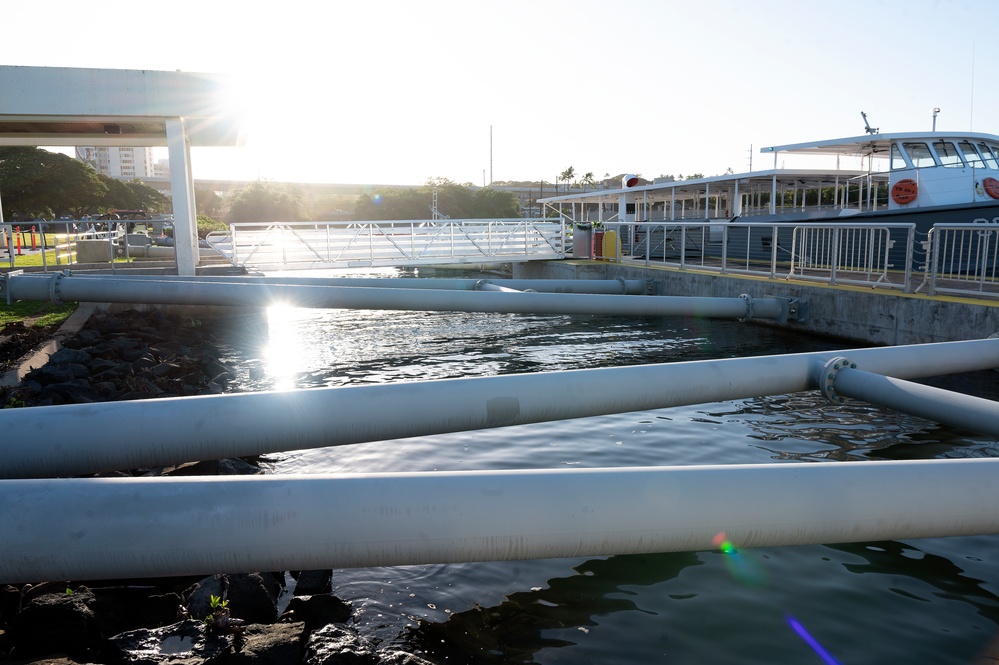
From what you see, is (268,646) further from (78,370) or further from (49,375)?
(78,370)

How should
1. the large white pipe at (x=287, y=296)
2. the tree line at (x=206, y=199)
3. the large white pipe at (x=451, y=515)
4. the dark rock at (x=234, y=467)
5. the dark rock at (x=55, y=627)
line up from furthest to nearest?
the tree line at (x=206, y=199) → the large white pipe at (x=287, y=296) → the dark rock at (x=234, y=467) → the dark rock at (x=55, y=627) → the large white pipe at (x=451, y=515)

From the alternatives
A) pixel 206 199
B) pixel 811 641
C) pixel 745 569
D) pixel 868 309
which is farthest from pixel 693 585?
pixel 206 199

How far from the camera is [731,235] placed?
2280 cm

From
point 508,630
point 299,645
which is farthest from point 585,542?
point 299,645

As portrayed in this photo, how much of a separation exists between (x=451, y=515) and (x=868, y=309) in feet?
33.9

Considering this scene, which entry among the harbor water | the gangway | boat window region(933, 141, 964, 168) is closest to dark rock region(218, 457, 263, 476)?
the harbor water

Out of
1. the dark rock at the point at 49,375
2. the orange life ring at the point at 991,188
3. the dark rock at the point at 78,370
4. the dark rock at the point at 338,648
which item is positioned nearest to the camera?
the dark rock at the point at 338,648

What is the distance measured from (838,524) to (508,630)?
1680 millimetres

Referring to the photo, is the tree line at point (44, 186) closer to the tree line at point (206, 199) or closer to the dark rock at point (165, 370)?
the tree line at point (206, 199)

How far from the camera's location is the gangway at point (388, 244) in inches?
818

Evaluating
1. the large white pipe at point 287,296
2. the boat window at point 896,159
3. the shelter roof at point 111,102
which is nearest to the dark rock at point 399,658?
the large white pipe at point 287,296

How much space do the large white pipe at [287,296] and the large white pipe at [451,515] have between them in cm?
748

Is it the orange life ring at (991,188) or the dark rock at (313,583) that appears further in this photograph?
the orange life ring at (991,188)

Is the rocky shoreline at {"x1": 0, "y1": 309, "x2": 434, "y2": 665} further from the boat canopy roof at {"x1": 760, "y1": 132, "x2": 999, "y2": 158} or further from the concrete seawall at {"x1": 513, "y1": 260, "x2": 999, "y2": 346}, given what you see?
the boat canopy roof at {"x1": 760, "y1": 132, "x2": 999, "y2": 158}
